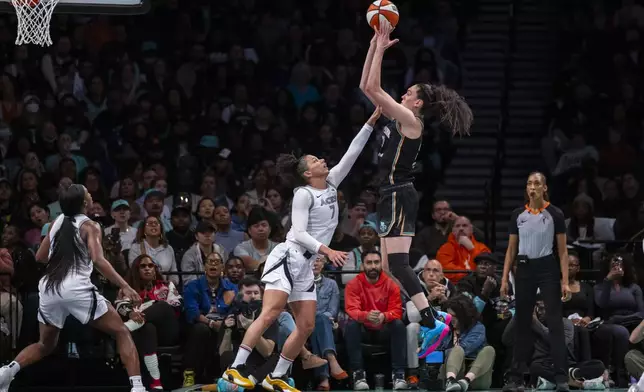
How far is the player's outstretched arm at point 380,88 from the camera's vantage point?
11805 mm

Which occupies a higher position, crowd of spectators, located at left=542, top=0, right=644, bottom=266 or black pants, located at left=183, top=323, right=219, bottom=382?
crowd of spectators, located at left=542, top=0, right=644, bottom=266

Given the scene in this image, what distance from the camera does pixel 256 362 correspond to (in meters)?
14.2

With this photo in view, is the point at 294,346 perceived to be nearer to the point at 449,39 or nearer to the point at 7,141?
the point at 7,141

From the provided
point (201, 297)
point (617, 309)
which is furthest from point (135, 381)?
point (617, 309)

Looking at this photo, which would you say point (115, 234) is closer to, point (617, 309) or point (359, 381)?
point (359, 381)

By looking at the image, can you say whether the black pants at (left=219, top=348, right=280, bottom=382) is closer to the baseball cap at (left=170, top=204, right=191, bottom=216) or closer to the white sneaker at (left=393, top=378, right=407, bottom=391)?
the white sneaker at (left=393, top=378, right=407, bottom=391)

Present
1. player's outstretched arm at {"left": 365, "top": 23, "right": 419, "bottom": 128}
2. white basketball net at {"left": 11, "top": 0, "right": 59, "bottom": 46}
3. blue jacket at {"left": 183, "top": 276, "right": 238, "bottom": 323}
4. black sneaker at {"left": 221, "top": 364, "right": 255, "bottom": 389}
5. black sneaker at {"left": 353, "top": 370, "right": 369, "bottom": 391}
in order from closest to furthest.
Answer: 1. player's outstretched arm at {"left": 365, "top": 23, "right": 419, "bottom": 128}
2. black sneaker at {"left": 221, "top": 364, "right": 255, "bottom": 389}
3. white basketball net at {"left": 11, "top": 0, "right": 59, "bottom": 46}
4. black sneaker at {"left": 353, "top": 370, "right": 369, "bottom": 391}
5. blue jacket at {"left": 183, "top": 276, "right": 238, "bottom": 323}

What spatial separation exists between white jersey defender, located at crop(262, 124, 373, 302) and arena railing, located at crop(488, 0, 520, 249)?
18.2 feet

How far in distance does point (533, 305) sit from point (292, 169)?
281cm

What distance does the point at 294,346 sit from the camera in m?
12.4

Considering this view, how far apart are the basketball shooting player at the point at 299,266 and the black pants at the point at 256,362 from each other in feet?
3.08

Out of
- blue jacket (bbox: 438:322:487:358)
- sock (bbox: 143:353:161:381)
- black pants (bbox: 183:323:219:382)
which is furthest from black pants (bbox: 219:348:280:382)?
blue jacket (bbox: 438:322:487:358)

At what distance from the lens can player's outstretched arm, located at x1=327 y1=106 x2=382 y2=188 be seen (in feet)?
41.0

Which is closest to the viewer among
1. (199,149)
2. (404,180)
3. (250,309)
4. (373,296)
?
(404,180)
